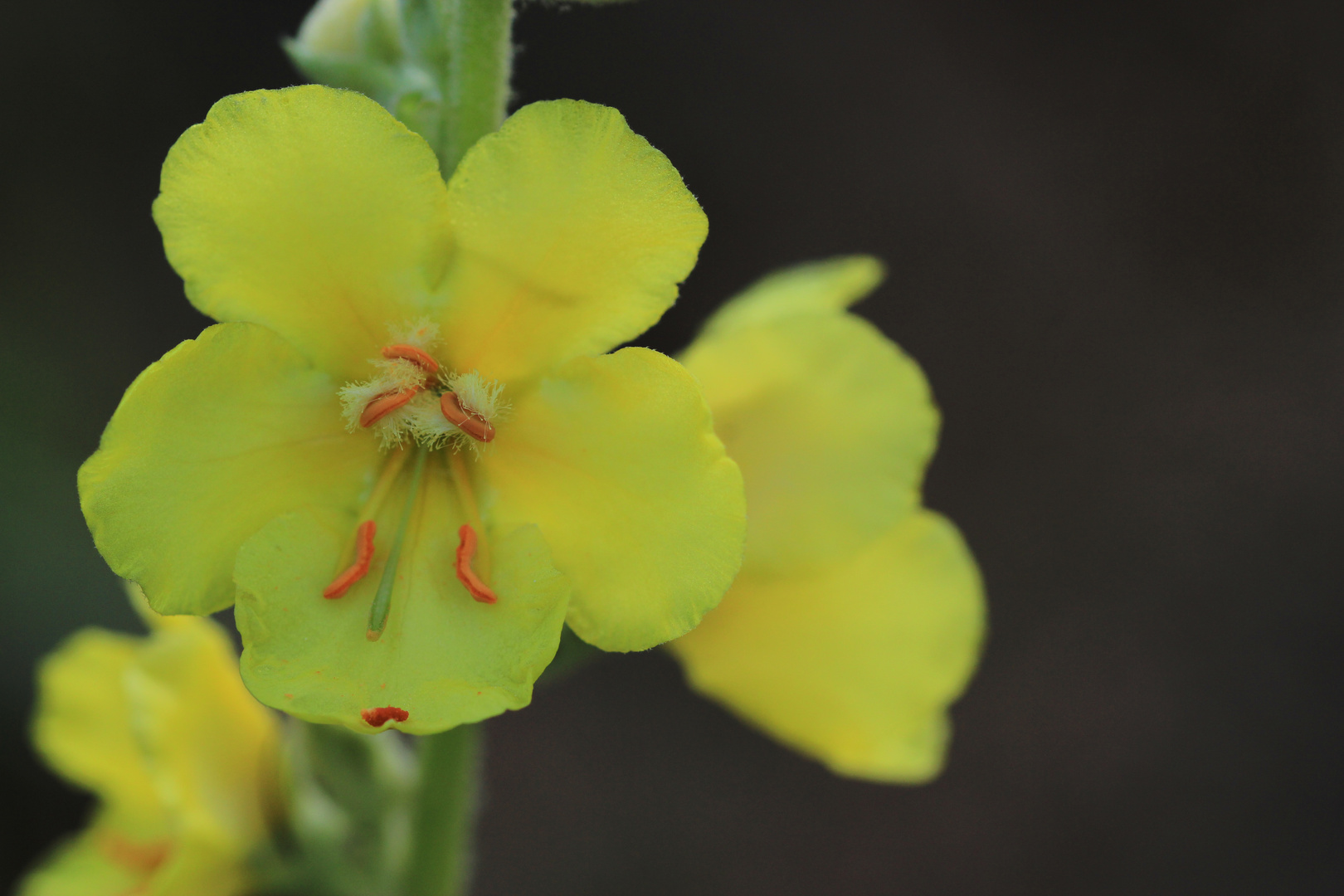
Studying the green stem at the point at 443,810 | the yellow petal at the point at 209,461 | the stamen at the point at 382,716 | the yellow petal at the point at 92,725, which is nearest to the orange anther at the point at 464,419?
the yellow petal at the point at 209,461

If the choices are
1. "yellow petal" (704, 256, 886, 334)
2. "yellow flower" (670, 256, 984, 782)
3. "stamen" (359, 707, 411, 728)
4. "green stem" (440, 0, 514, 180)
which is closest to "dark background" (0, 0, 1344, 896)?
"yellow petal" (704, 256, 886, 334)

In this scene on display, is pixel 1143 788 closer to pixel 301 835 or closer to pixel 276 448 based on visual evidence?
pixel 301 835

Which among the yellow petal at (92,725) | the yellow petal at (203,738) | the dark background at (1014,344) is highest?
the yellow petal at (203,738)

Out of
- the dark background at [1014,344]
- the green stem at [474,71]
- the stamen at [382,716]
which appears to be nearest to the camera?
the stamen at [382,716]

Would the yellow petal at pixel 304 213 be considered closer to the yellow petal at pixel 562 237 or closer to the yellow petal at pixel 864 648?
the yellow petal at pixel 562 237

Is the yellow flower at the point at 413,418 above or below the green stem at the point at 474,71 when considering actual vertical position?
below

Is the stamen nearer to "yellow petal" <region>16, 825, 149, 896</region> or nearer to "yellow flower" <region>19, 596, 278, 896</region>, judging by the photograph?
"yellow flower" <region>19, 596, 278, 896</region>

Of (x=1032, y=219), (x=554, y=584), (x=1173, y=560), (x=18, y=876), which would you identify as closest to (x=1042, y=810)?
(x=1173, y=560)
